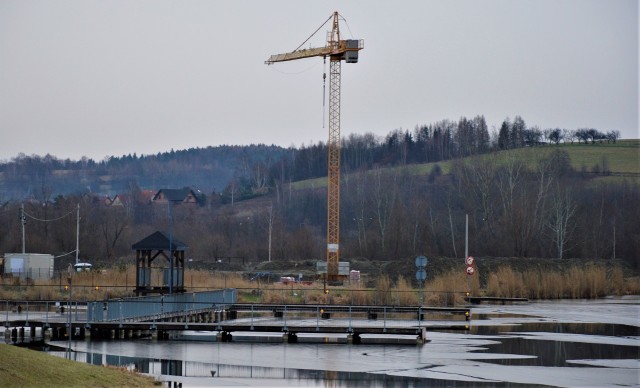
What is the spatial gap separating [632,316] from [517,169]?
2874 inches

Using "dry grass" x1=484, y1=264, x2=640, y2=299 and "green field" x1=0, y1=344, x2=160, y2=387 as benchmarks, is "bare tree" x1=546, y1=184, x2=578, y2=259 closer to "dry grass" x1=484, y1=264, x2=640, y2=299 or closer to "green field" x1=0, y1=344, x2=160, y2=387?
"dry grass" x1=484, y1=264, x2=640, y2=299

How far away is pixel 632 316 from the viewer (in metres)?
57.6

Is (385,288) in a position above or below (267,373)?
above

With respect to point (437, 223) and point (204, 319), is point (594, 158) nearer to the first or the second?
point (437, 223)

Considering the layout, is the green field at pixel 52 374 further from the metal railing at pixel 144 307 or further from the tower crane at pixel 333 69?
the tower crane at pixel 333 69

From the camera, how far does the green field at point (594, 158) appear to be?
150 meters

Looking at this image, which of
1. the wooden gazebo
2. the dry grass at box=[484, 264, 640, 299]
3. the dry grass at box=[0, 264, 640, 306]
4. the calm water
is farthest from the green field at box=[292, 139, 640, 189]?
the calm water

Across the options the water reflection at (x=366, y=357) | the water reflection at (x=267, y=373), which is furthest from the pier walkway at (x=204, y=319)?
the water reflection at (x=267, y=373)

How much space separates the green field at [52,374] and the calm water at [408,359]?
2398mm

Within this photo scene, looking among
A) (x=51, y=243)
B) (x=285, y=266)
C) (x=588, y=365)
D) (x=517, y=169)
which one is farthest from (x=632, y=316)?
(x=51, y=243)

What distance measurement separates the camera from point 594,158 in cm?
16225

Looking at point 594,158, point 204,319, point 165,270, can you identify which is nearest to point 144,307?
point 204,319

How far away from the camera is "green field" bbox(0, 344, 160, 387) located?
23062mm

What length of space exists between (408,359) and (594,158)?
133 metres
